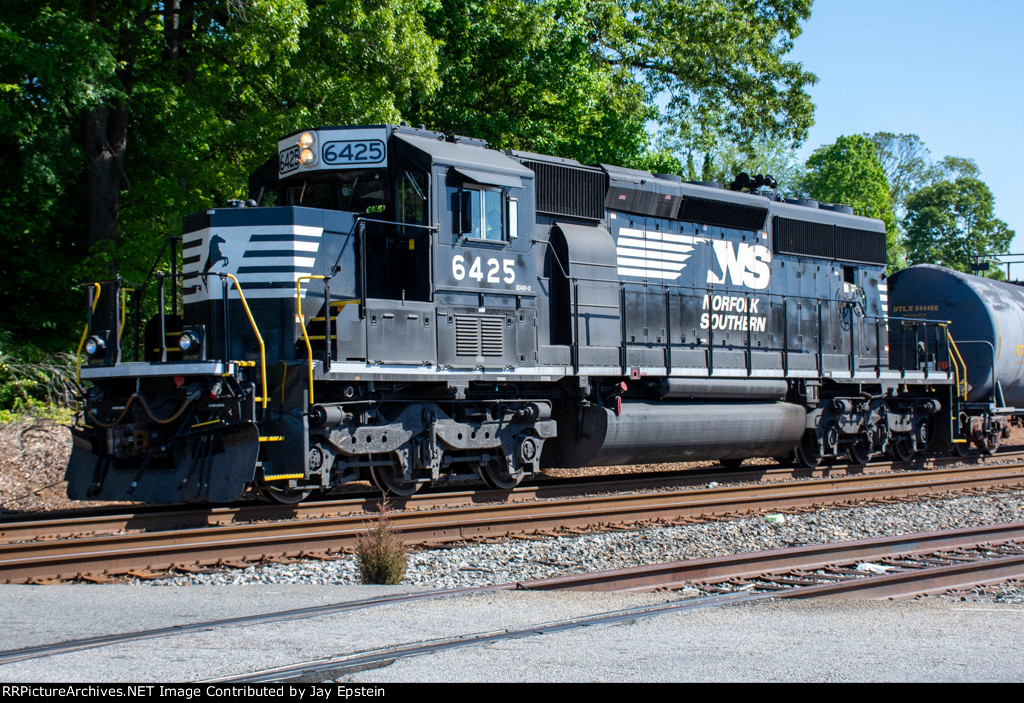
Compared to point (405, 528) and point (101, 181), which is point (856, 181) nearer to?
point (101, 181)

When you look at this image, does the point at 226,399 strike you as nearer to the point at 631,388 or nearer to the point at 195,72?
the point at 631,388

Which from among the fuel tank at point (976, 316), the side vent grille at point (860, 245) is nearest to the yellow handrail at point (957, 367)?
the fuel tank at point (976, 316)

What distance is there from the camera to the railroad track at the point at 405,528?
6.85 meters

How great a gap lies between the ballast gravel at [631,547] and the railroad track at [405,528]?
0.34m

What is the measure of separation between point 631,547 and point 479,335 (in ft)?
10.1

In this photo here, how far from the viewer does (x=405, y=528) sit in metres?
7.95

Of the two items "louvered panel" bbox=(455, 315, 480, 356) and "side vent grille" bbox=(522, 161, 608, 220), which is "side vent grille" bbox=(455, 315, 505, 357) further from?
"side vent grille" bbox=(522, 161, 608, 220)

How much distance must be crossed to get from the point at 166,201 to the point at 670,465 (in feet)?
31.2

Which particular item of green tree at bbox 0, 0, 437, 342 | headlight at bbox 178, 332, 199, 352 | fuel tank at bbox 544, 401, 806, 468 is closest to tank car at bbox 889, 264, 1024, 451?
fuel tank at bbox 544, 401, 806, 468

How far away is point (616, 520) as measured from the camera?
9.02 metres

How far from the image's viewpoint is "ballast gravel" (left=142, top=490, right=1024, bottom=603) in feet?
22.1

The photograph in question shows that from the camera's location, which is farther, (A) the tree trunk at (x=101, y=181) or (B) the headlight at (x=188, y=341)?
(A) the tree trunk at (x=101, y=181)

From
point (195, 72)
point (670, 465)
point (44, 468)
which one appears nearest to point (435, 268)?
point (44, 468)

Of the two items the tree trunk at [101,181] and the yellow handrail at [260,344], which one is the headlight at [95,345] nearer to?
the yellow handrail at [260,344]
